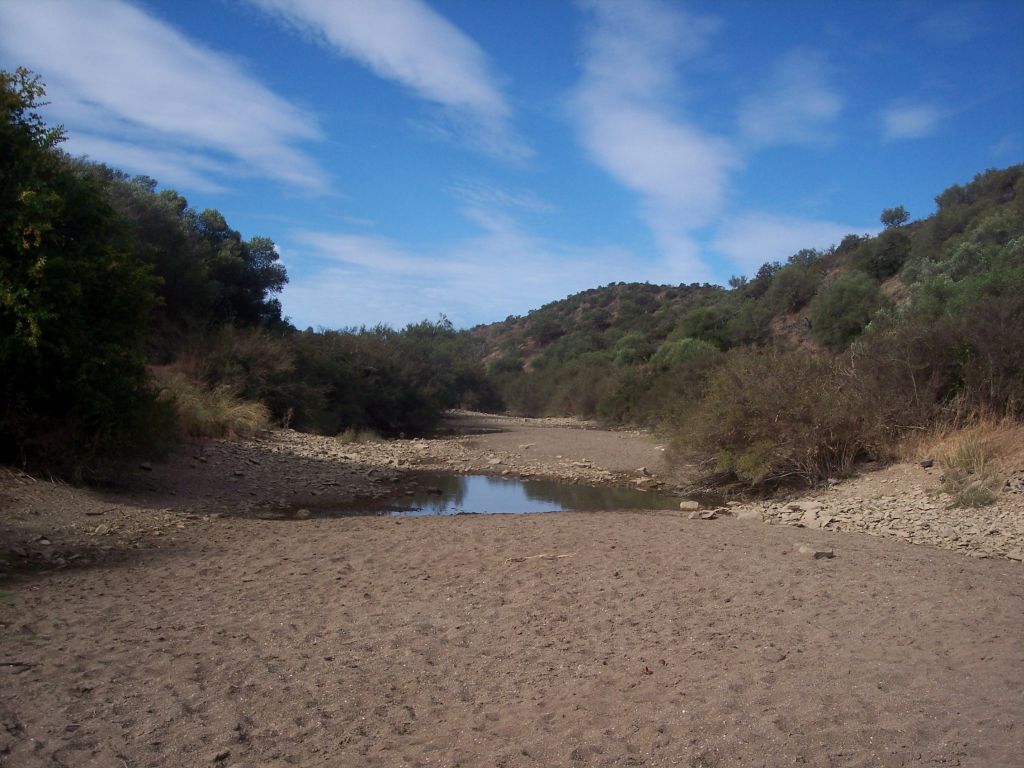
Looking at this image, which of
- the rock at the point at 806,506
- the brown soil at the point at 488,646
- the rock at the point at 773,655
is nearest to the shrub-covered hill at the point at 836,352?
the rock at the point at 806,506

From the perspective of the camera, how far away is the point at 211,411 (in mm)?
20391

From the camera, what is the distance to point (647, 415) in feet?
118

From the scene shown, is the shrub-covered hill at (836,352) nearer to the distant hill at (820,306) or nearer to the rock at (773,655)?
the distant hill at (820,306)

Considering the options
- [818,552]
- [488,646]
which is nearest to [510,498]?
[818,552]

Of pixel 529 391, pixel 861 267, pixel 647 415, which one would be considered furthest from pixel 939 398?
pixel 529 391

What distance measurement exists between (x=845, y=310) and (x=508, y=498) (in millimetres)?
25813

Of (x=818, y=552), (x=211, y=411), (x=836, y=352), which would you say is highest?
(x=836, y=352)

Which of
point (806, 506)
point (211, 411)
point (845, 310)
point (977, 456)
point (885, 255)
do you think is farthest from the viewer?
point (885, 255)

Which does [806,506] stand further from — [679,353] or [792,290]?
[792,290]

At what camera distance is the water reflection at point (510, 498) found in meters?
15.8

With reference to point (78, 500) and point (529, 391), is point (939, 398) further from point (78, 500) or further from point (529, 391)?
point (529, 391)

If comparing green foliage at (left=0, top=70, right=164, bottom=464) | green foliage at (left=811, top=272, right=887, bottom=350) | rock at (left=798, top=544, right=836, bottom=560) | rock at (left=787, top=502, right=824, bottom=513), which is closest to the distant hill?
green foliage at (left=811, top=272, right=887, bottom=350)

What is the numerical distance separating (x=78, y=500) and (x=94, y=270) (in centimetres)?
364

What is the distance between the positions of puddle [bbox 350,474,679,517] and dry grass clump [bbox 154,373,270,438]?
5.70 m
